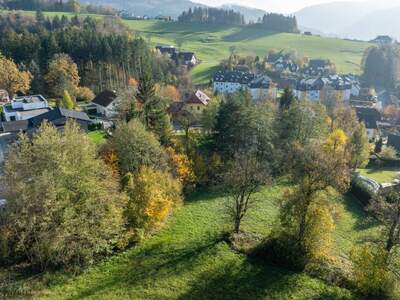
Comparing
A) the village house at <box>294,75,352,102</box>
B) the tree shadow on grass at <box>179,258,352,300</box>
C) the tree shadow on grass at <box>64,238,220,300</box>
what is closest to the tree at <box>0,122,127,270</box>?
the tree shadow on grass at <box>64,238,220,300</box>

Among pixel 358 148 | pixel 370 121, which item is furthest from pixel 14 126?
pixel 370 121

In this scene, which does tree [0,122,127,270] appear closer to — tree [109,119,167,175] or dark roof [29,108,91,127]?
tree [109,119,167,175]

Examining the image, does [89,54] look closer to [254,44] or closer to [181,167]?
[181,167]

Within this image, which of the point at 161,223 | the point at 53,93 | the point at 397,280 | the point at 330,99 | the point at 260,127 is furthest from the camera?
the point at 330,99

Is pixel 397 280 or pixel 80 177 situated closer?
pixel 397 280

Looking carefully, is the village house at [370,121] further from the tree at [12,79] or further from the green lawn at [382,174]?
the tree at [12,79]

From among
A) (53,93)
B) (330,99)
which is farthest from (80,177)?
(330,99)

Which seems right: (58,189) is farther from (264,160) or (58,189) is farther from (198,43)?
(198,43)

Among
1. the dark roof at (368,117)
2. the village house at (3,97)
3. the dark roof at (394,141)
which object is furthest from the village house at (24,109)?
the dark roof at (394,141)
